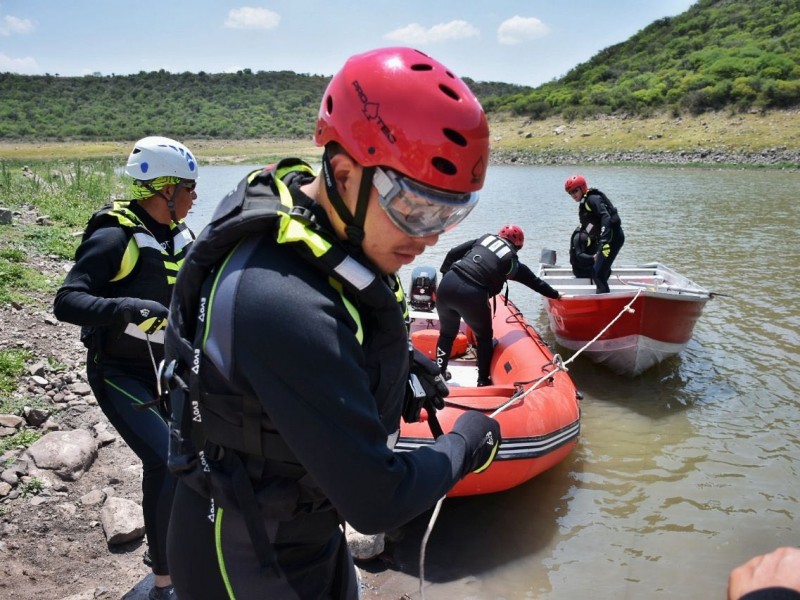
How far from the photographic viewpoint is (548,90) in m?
68.2

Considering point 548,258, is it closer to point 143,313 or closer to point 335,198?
point 143,313

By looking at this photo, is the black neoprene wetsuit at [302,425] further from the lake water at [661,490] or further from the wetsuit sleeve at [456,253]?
the wetsuit sleeve at [456,253]

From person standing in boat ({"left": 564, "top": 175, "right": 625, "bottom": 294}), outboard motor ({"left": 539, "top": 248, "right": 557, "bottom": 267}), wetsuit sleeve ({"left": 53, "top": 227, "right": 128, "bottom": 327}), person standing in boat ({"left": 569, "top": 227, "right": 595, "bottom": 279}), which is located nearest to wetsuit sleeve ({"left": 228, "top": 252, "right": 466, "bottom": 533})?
wetsuit sleeve ({"left": 53, "top": 227, "right": 128, "bottom": 327})

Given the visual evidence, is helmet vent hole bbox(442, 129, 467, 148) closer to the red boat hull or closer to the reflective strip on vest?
the reflective strip on vest

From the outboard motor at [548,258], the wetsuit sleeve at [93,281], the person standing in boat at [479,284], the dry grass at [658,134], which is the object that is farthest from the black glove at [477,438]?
the dry grass at [658,134]

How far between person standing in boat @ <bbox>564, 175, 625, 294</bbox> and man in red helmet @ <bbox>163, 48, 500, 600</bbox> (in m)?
6.91

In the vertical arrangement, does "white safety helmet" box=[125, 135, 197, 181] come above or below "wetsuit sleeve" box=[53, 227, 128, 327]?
above

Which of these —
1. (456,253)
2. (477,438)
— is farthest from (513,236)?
(477,438)

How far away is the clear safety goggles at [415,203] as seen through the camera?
127cm

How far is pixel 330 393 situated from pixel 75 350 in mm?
5882

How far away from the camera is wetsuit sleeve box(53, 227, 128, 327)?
2.62 m

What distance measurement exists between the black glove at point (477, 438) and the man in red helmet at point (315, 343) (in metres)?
0.04

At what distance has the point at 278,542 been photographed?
1.40 metres

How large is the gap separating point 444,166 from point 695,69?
64.5m
